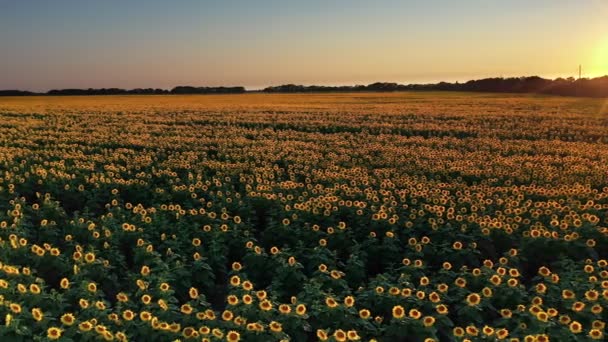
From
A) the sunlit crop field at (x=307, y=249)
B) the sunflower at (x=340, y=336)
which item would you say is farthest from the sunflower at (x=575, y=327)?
the sunflower at (x=340, y=336)

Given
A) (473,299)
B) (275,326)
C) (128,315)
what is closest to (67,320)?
(128,315)

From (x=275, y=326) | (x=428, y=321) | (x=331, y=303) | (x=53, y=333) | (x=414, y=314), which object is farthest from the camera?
(x=331, y=303)

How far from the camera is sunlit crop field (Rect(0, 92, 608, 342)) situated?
16.5 feet

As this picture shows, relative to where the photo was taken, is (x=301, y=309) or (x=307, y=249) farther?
(x=307, y=249)

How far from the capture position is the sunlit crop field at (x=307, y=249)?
5031 mm

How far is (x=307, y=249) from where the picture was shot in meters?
7.08

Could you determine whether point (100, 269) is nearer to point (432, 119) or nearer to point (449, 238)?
point (449, 238)

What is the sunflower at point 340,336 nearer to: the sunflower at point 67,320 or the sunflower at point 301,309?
the sunflower at point 301,309

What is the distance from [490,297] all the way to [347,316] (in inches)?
65.3

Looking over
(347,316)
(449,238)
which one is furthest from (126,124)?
(347,316)

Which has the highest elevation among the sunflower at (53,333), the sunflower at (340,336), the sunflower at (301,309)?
the sunflower at (53,333)

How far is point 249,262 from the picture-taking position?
6.92 meters

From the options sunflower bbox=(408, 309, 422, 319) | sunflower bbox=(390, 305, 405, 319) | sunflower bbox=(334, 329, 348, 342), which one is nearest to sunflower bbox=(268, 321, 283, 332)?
sunflower bbox=(334, 329, 348, 342)

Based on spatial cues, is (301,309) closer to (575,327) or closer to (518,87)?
(575,327)
